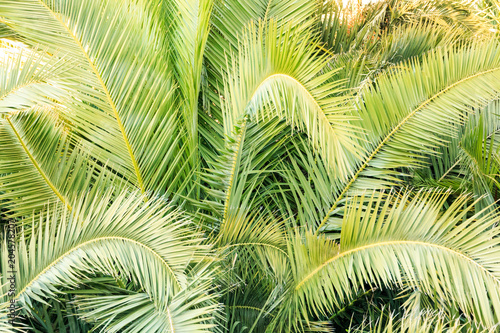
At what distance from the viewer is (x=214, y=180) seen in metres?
2.34

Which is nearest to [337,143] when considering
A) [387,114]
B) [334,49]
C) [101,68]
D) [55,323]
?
[387,114]

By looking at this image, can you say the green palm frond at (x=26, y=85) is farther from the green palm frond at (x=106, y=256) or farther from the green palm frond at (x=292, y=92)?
the green palm frond at (x=292, y=92)

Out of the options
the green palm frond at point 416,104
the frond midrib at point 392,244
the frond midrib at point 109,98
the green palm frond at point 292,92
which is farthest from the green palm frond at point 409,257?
the frond midrib at point 109,98

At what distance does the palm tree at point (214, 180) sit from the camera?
154 centimetres

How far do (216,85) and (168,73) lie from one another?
1.00ft

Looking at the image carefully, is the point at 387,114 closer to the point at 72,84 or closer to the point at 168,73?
the point at 168,73

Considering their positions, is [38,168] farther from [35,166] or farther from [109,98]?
[109,98]

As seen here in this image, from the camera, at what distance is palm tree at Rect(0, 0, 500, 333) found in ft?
5.05

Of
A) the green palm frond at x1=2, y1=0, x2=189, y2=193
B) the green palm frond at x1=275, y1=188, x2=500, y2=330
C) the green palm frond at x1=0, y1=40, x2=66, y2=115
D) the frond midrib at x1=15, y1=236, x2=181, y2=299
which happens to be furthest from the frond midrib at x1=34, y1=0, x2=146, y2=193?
the green palm frond at x1=275, y1=188, x2=500, y2=330

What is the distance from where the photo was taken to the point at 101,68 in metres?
1.94

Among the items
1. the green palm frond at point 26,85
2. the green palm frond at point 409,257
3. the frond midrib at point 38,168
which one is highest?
the green palm frond at point 26,85

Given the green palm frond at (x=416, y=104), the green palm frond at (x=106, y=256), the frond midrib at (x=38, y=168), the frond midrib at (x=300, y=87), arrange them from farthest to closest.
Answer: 1. the green palm frond at (x=416, y=104)
2. the frond midrib at (x=38, y=168)
3. the frond midrib at (x=300, y=87)
4. the green palm frond at (x=106, y=256)

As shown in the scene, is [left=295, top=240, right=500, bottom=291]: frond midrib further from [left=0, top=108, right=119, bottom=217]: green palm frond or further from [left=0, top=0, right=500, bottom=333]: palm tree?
[left=0, top=108, right=119, bottom=217]: green palm frond

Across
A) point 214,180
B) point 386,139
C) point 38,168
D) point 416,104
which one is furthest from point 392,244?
point 38,168
